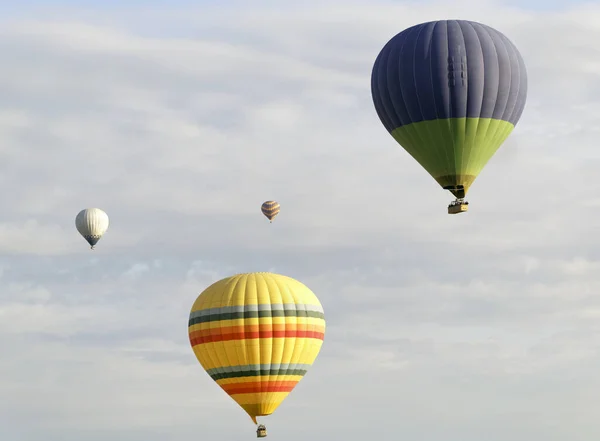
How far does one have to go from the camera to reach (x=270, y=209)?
116375 millimetres

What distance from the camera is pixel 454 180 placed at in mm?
74250

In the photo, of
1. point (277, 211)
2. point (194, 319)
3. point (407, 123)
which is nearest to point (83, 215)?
point (277, 211)

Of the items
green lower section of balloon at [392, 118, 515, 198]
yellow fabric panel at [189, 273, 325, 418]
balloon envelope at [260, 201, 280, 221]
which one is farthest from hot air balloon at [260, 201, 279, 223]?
green lower section of balloon at [392, 118, 515, 198]

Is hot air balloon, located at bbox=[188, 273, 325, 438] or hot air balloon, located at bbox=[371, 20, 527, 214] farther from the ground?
hot air balloon, located at bbox=[371, 20, 527, 214]

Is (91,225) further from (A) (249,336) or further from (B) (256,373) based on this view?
(A) (249,336)

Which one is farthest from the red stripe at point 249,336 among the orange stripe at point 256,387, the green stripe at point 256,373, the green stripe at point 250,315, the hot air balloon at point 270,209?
the hot air balloon at point 270,209

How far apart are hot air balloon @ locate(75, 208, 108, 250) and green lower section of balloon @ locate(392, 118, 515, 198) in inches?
1803

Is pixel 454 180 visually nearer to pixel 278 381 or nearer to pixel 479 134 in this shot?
pixel 479 134

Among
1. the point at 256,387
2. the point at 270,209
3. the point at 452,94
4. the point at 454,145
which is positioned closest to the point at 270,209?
the point at 270,209

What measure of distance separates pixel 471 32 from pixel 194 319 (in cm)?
2123

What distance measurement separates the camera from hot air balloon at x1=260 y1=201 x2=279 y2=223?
116 metres

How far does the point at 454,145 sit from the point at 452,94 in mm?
2462

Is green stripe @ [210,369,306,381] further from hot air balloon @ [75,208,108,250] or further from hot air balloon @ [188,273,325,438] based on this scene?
→ hot air balloon @ [75,208,108,250]

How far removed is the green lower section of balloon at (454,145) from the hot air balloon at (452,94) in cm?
5
